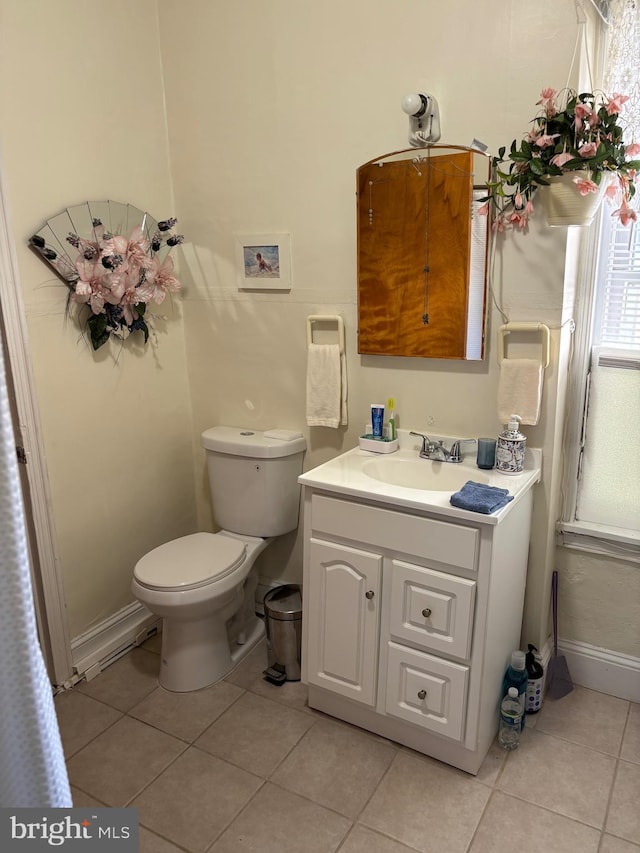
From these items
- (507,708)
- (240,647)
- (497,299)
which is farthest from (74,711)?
(497,299)

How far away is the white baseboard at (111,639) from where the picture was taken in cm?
244

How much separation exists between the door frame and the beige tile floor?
0.70 ft

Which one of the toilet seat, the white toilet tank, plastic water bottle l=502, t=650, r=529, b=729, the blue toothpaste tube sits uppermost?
the blue toothpaste tube

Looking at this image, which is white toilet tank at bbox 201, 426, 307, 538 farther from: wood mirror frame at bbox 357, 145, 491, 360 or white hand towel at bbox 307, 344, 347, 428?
wood mirror frame at bbox 357, 145, 491, 360

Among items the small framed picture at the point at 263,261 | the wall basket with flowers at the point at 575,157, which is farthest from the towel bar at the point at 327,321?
the wall basket with flowers at the point at 575,157

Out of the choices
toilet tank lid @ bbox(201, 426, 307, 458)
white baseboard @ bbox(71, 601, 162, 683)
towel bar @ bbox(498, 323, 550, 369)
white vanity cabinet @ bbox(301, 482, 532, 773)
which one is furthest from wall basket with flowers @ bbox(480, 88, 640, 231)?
white baseboard @ bbox(71, 601, 162, 683)

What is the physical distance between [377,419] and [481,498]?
600mm

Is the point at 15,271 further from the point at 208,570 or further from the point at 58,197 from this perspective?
the point at 208,570

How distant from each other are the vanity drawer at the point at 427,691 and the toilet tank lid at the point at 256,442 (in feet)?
2.78

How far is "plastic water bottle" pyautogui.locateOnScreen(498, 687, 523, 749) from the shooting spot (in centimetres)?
204

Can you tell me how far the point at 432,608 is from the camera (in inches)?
74.5

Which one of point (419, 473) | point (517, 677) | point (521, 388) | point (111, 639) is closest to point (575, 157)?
point (521, 388)

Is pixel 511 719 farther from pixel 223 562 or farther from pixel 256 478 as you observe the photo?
pixel 256 478

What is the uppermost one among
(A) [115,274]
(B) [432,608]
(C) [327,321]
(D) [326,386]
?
(A) [115,274]
